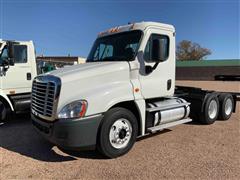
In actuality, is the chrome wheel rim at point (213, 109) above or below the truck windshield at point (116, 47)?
below

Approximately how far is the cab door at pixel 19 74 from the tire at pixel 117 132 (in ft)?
14.2

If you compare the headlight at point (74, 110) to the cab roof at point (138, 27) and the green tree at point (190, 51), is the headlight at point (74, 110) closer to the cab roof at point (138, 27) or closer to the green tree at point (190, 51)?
the cab roof at point (138, 27)

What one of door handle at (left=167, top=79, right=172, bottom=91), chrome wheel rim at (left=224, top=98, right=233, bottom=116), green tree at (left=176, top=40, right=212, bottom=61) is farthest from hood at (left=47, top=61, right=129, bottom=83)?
green tree at (left=176, top=40, right=212, bottom=61)

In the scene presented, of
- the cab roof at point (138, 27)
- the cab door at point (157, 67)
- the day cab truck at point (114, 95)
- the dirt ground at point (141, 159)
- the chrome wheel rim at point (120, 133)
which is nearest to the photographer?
the dirt ground at point (141, 159)

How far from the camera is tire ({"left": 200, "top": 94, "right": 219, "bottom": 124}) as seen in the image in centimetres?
725

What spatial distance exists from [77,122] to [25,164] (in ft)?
4.34

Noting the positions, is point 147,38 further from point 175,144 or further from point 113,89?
point 175,144

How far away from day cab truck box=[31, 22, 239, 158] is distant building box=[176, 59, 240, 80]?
35.1 meters

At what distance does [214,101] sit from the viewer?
7.74 meters

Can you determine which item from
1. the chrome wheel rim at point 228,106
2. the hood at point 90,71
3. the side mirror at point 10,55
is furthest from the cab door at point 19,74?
the chrome wheel rim at point 228,106

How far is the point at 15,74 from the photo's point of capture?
7.54 m

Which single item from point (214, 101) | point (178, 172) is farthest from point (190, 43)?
point (178, 172)

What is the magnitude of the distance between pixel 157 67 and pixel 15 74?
4.58 m

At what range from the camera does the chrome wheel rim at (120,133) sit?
465 centimetres
